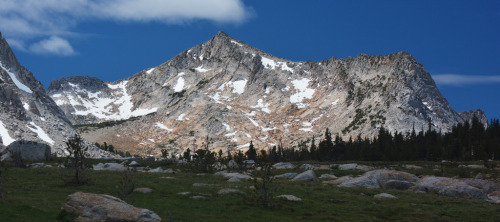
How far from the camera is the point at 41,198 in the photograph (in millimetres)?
35281

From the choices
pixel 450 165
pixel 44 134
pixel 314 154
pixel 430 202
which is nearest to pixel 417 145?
pixel 314 154

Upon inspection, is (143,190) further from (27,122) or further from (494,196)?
(27,122)

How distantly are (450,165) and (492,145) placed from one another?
3814 centimetres

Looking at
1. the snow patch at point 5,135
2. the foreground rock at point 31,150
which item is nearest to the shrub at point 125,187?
the foreground rock at point 31,150

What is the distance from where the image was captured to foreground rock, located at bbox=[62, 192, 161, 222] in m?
26.1

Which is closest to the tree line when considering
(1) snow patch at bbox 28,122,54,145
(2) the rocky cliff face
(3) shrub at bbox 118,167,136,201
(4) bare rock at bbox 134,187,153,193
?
(1) snow patch at bbox 28,122,54,145

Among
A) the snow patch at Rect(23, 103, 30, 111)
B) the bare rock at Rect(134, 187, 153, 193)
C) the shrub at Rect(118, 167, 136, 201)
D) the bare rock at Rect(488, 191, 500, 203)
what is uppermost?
the snow patch at Rect(23, 103, 30, 111)

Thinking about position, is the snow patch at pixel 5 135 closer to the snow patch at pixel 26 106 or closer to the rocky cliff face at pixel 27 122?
the rocky cliff face at pixel 27 122

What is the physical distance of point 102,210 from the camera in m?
26.5

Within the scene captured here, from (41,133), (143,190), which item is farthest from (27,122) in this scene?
(143,190)

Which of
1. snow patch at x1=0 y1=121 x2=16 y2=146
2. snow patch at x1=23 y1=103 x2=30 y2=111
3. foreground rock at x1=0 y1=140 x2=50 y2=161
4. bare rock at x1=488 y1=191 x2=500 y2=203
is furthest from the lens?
snow patch at x1=23 y1=103 x2=30 y2=111

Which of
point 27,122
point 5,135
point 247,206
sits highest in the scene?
point 27,122

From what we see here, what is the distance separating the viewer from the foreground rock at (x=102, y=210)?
2608cm

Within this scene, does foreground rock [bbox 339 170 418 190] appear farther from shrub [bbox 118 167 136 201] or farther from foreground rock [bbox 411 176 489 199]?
shrub [bbox 118 167 136 201]
